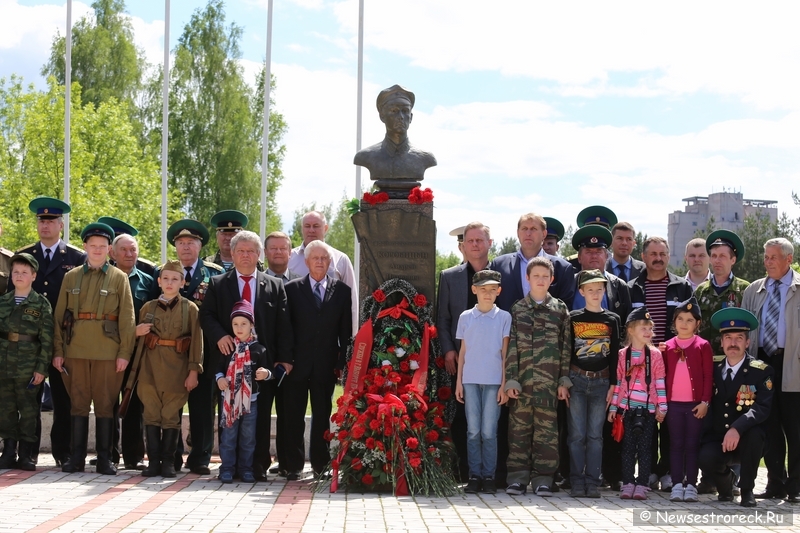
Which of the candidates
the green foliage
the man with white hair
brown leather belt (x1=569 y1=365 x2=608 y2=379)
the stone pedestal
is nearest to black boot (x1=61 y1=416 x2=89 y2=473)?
the man with white hair

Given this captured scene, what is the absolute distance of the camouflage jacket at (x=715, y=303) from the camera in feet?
25.9

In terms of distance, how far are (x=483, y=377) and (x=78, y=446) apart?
137 inches

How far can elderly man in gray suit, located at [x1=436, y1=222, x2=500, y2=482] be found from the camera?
312 inches

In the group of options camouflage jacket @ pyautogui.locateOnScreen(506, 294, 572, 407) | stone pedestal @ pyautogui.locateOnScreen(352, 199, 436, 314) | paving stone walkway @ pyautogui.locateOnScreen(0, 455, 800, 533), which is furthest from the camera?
stone pedestal @ pyautogui.locateOnScreen(352, 199, 436, 314)

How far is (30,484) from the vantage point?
704 centimetres

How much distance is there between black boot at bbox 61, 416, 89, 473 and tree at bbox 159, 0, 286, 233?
3090 centimetres

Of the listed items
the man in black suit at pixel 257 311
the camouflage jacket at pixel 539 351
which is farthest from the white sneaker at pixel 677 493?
the man in black suit at pixel 257 311

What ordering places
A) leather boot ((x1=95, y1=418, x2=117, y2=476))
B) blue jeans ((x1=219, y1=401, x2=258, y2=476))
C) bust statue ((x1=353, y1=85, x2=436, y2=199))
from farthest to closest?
bust statue ((x1=353, y1=85, x2=436, y2=199)) < leather boot ((x1=95, y1=418, x2=117, y2=476)) < blue jeans ((x1=219, y1=401, x2=258, y2=476))

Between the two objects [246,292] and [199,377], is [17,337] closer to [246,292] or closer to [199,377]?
[199,377]

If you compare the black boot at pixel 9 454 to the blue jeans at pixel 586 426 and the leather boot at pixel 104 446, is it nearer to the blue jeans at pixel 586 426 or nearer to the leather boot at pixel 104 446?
the leather boot at pixel 104 446

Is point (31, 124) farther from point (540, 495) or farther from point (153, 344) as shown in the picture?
point (540, 495)

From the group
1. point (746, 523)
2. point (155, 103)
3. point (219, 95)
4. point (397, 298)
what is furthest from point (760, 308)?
point (155, 103)

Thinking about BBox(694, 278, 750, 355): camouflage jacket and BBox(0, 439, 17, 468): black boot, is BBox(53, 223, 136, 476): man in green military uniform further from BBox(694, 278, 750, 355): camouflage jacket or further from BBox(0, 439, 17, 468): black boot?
BBox(694, 278, 750, 355): camouflage jacket

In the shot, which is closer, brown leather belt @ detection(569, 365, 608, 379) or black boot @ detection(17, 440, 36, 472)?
brown leather belt @ detection(569, 365, 608, 379)
